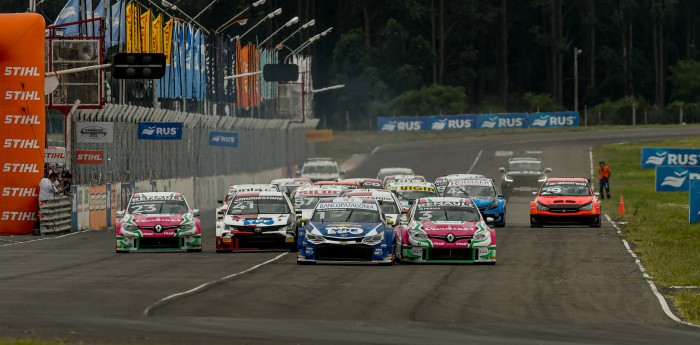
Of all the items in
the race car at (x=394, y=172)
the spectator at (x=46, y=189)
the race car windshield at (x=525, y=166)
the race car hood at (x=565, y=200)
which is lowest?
the race car hood at (x=565, y=200)

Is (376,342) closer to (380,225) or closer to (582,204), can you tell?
(380,225)

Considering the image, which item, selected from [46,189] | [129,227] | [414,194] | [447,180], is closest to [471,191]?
[414,194]

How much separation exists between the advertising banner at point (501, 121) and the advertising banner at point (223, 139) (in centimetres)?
5349

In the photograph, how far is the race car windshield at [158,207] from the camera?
3278 cm

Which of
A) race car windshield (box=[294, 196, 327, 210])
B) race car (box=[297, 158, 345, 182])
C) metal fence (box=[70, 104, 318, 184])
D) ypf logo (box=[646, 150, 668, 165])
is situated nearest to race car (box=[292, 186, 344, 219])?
race car windshield (box=[294, 196, 327, 210])

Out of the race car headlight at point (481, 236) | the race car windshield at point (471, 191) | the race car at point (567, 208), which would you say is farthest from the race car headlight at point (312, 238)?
the race car windshield at point (471, 191)

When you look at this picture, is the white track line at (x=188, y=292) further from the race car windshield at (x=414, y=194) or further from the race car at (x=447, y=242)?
the race car windshield at (x=414, y=194)

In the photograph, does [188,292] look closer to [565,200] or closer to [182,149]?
[565,200]

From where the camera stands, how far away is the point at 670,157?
66.4 meters

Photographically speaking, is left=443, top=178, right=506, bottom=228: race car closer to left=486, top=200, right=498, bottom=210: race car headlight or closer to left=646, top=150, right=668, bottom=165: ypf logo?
left=486, top=200, right=498, bottom=210: race car headlight

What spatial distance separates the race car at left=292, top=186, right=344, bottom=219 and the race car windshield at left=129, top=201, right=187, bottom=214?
12.5ft

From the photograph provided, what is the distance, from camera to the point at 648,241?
3597cm

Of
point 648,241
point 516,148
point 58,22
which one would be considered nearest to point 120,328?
point 648,241

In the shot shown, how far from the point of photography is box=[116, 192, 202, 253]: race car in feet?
105
